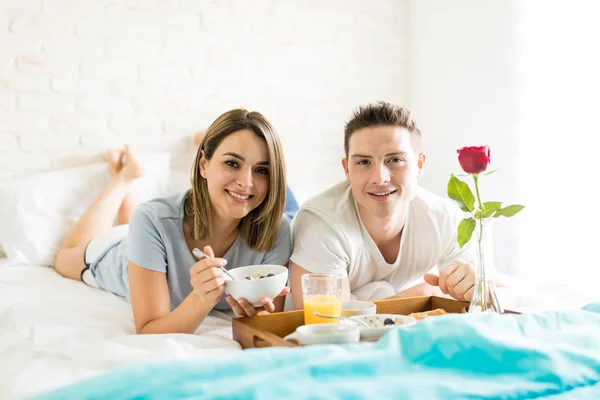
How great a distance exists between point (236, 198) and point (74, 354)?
606 mm

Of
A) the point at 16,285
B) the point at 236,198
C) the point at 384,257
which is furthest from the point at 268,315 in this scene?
the point at 16,285

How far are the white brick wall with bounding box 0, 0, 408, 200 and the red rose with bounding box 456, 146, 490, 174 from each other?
1.56 meters

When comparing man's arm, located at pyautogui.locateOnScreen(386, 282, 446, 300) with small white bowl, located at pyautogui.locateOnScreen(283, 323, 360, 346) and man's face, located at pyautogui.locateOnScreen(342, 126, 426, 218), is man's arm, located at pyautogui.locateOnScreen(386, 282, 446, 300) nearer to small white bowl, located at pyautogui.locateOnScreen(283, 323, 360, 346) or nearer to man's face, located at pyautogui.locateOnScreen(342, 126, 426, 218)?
man's face, located at pyautogui.locateOnScreen(342, 126, 426, 218)

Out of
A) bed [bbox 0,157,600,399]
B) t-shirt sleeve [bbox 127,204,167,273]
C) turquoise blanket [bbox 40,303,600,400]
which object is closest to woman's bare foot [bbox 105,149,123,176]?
bed [bbox 0,157,600,399]

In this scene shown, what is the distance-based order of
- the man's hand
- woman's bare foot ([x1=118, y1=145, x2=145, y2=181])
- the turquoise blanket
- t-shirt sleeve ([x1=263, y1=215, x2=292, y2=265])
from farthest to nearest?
woman's bare foot ([x1=118, y1=145, x2=145, y2=181]) < t-shirt sleeve ([x1=263, y1=215, x2=292, y2=265]) < the man's hand < the turquoise blanket

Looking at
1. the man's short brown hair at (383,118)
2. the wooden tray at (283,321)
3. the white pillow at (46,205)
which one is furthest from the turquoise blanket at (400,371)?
the white pillow at (46,205)

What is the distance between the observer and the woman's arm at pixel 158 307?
4.76 ft

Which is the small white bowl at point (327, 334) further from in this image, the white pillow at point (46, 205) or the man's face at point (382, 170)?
the white pillow at point (46, 205)

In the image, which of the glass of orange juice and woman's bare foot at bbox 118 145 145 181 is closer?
Result: the glass of orange juice

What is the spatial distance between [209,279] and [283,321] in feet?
0.65

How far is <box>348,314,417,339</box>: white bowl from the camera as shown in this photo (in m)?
1.24

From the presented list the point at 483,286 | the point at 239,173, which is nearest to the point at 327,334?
the point at 483,286

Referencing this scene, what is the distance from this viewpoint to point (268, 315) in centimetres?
140

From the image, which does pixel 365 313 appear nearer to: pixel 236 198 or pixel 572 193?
pixel 236 198
